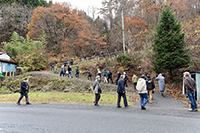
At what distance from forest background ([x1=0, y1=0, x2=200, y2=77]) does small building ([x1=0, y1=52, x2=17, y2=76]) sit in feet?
5.19

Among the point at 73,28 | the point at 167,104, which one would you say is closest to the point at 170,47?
the point at 167,104

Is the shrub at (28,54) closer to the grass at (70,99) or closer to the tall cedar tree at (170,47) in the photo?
the grass at (70,99)

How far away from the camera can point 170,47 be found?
16.7 m

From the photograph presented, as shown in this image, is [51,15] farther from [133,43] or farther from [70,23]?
[133,43]

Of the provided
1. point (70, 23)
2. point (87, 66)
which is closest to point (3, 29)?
point (70, 23)

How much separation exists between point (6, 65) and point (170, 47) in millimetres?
27672

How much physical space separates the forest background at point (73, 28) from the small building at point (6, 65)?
1.58 metres

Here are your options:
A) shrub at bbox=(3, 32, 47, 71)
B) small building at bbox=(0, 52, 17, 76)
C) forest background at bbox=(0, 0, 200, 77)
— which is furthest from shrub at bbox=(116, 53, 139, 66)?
small building at bbox=(0, 52, 17, 76)

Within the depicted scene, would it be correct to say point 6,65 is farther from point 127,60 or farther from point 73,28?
point 127,60

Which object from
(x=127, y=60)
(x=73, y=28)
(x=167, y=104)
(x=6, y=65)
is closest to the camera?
(x=167, y=104)

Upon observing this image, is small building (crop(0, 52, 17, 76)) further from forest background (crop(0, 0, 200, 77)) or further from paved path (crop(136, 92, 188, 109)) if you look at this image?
paved path (crop(136, 92, 188, 109))

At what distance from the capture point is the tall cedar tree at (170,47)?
52.1 feet

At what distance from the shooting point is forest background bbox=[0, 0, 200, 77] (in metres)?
29.9

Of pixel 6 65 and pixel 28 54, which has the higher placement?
pixel 28 54
